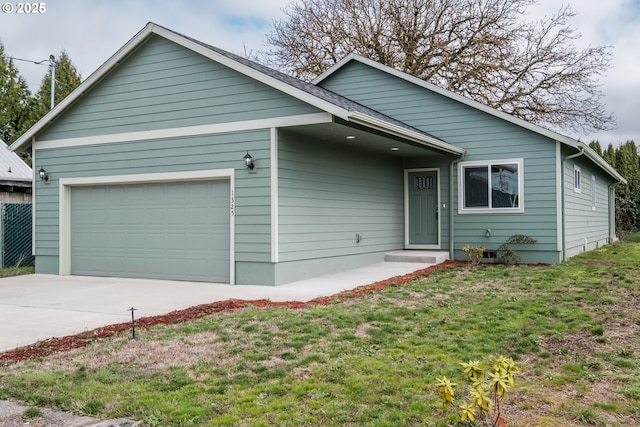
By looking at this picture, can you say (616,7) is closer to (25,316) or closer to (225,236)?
(225,236)

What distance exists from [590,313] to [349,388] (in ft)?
12.2

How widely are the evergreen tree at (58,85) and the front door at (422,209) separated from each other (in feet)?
70.1

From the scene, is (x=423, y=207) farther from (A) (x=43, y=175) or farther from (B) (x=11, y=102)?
(B) (x=11, y=102)

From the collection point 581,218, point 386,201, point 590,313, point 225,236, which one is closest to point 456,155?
point 386,201

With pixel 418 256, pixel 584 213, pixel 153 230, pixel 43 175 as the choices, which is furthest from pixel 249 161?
pixel 584 213

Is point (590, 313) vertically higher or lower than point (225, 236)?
lower

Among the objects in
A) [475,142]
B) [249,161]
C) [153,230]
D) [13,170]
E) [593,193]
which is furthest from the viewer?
[13,170]

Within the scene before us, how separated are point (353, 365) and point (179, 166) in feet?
22.0

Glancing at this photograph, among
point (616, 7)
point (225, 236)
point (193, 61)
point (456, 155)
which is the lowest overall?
point (225, 236)

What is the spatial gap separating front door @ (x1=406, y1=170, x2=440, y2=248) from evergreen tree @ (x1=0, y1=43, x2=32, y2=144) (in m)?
23.9

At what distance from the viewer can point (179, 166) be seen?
10.1 metres

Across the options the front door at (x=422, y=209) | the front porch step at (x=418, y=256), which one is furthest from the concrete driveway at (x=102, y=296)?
the front door at (x=422, y=209)

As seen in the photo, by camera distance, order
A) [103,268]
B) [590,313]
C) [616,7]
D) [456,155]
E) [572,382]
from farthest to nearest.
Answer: [616,7]
[456,155]
[103,268]
[590,313]
[572,382]

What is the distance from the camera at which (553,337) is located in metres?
5.18
